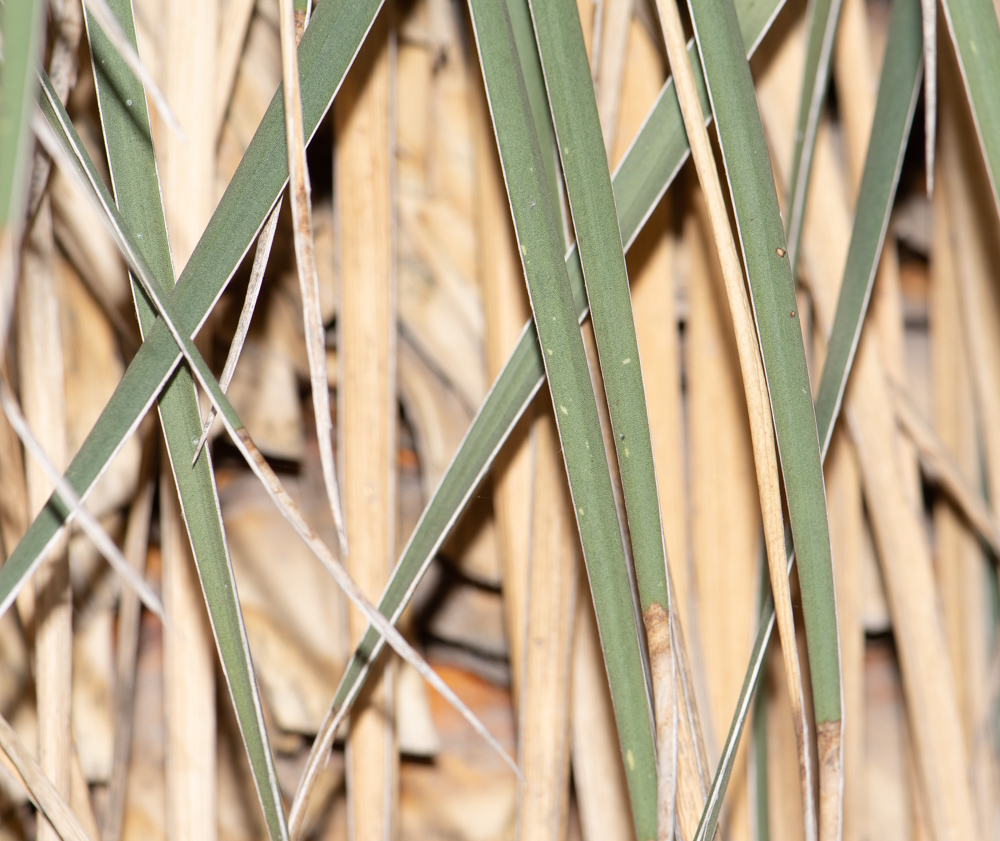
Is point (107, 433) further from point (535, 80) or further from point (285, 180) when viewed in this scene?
point (535, 80)

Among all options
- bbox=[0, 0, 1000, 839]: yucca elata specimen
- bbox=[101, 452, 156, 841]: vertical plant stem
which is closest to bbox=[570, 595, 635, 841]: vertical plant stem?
bbox=[0, 0, 1000, 839]: yucca elata specimen

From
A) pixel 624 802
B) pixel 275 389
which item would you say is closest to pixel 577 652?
pixel 624 802

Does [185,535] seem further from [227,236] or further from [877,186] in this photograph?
[877,186]

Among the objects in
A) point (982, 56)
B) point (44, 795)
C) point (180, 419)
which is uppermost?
point (982, 56)

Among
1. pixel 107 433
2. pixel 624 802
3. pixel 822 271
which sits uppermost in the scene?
pixel 822 271

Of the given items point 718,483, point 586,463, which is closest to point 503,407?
point 586,463

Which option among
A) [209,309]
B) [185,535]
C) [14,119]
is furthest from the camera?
[185,535]

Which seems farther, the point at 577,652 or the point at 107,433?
the point at 577,652

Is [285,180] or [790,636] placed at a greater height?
[285,180]
